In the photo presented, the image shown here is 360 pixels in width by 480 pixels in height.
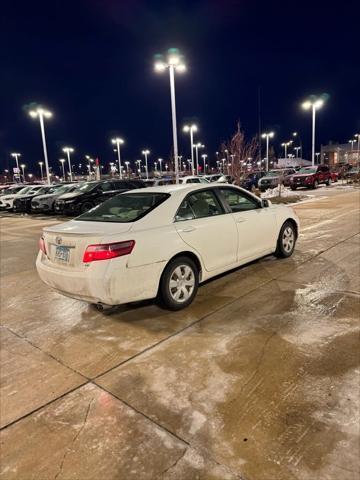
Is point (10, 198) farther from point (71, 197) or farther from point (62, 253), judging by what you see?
point (62, 253)

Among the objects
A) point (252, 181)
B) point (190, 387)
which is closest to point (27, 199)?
point (252, 181)

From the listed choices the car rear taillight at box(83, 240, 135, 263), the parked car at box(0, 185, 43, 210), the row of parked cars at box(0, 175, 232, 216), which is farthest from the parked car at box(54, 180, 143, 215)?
the car rear taillight at box(83, 240, 135, 263)

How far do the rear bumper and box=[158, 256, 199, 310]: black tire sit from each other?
0.12 m

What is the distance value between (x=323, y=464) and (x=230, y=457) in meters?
0.56

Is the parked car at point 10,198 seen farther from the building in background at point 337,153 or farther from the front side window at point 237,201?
the building in background at point 337,153

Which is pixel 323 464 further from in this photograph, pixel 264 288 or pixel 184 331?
pixel 264 288

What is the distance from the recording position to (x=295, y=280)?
539 cm

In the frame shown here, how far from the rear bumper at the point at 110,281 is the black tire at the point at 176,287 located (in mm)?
116

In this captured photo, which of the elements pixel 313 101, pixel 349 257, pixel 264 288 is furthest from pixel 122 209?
pixel 313 101

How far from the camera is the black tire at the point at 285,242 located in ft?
20.9

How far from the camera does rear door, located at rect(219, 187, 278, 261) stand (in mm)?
5293

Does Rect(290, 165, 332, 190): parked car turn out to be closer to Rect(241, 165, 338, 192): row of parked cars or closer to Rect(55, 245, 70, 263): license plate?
Result: Rect(241, 165, 338, 192): row of parked cars

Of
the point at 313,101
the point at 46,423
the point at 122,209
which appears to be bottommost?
the point at 46,423

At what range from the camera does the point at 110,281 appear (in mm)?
3738
